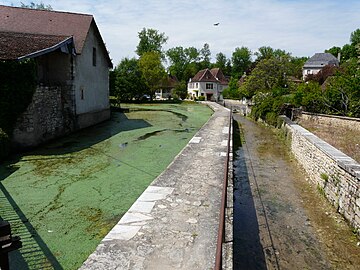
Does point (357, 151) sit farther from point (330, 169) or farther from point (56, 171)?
point (56, 171)

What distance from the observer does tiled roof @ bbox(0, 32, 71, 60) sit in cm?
1152

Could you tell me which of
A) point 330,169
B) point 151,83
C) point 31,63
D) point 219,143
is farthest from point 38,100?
point 151,83

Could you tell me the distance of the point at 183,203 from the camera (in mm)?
5844

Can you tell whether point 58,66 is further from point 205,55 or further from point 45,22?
point 205,55

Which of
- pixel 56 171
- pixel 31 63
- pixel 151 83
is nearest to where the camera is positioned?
pixel 56 171

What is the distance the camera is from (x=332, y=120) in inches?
709

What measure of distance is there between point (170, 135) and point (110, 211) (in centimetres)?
987

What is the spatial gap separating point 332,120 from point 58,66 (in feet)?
56.2

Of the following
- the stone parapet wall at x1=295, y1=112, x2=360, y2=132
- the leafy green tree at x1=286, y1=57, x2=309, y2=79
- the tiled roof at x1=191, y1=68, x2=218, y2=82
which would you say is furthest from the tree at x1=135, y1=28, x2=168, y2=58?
the stone parapet wall at x1=295, y1=112, x2=360, y2=132

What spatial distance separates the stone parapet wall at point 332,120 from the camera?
1571cm

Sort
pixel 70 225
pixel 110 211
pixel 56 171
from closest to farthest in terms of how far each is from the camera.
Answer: pixel 70 225 < pixel 110 211 < pixel 56 171

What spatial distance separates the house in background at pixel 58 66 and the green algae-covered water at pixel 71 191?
1.39 meters

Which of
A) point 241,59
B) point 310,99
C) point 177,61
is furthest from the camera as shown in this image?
point 241,59

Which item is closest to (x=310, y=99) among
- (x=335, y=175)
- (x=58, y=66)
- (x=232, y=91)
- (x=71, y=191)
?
(x=335, y=175)
